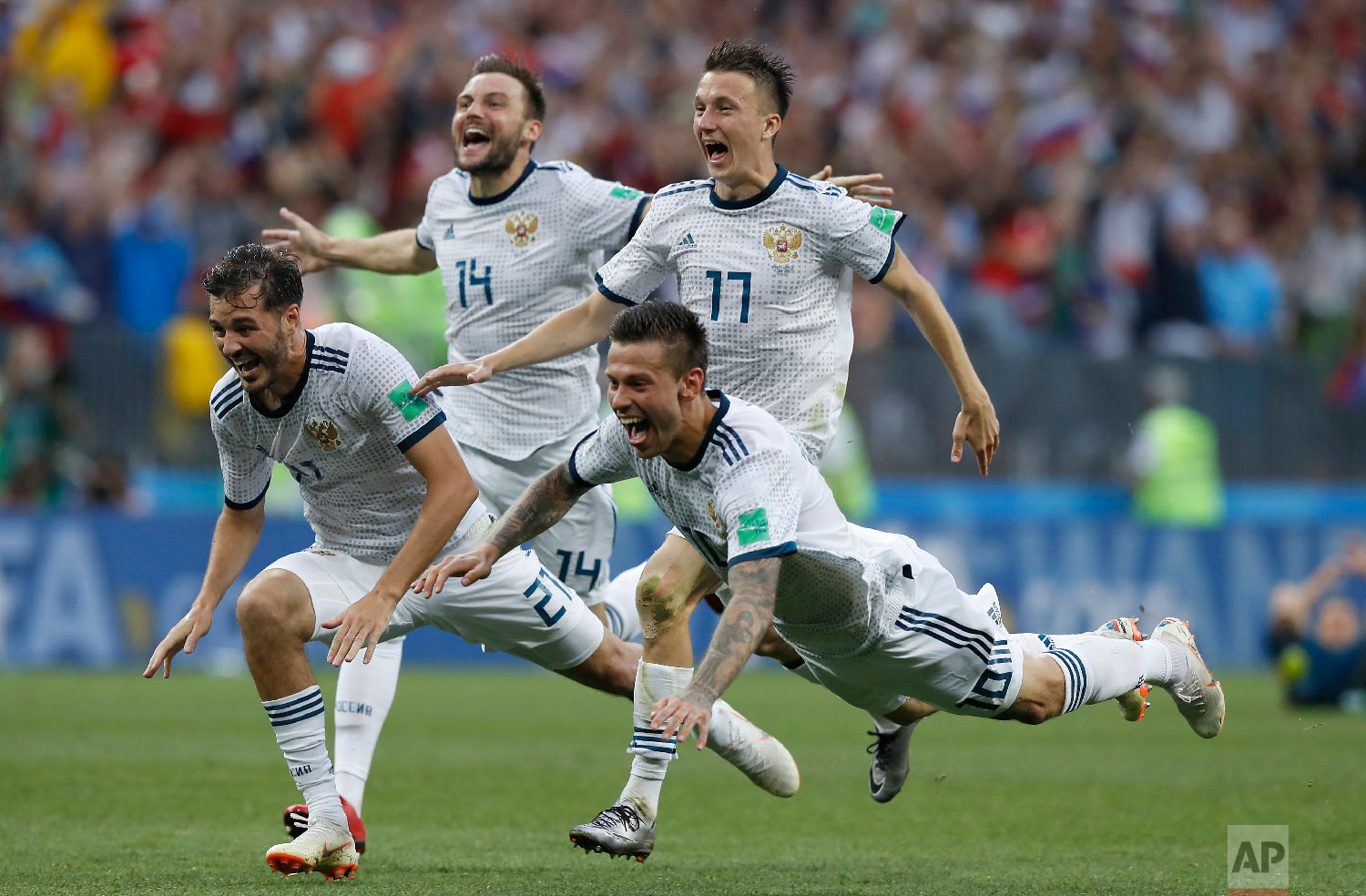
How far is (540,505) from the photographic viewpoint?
6.20 meters

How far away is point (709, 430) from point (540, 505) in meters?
0.86

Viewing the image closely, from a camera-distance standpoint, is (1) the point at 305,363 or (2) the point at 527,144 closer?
(1) the point at 305,363

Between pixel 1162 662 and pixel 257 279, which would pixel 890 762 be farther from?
pixel 257 279

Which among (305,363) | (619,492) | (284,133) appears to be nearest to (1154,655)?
(305,363)

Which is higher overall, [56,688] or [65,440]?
[65,440]

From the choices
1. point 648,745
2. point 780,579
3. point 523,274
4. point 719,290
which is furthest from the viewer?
point 523,274

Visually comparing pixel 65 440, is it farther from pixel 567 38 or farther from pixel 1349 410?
pixel 1349 410

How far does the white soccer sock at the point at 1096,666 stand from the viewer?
6.62m

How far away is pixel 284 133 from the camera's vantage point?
17609mm

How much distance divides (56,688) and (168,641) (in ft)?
26.3

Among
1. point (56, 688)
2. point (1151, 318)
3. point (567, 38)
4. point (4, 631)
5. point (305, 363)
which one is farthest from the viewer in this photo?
point (567, 38)

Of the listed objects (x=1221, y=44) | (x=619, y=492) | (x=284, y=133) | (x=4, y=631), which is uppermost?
(x=1221, y=44)

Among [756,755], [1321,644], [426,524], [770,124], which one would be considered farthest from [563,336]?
[1321,644]

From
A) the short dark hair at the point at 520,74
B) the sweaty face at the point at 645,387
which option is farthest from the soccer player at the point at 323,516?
the short dark hair at the point at 520,74
